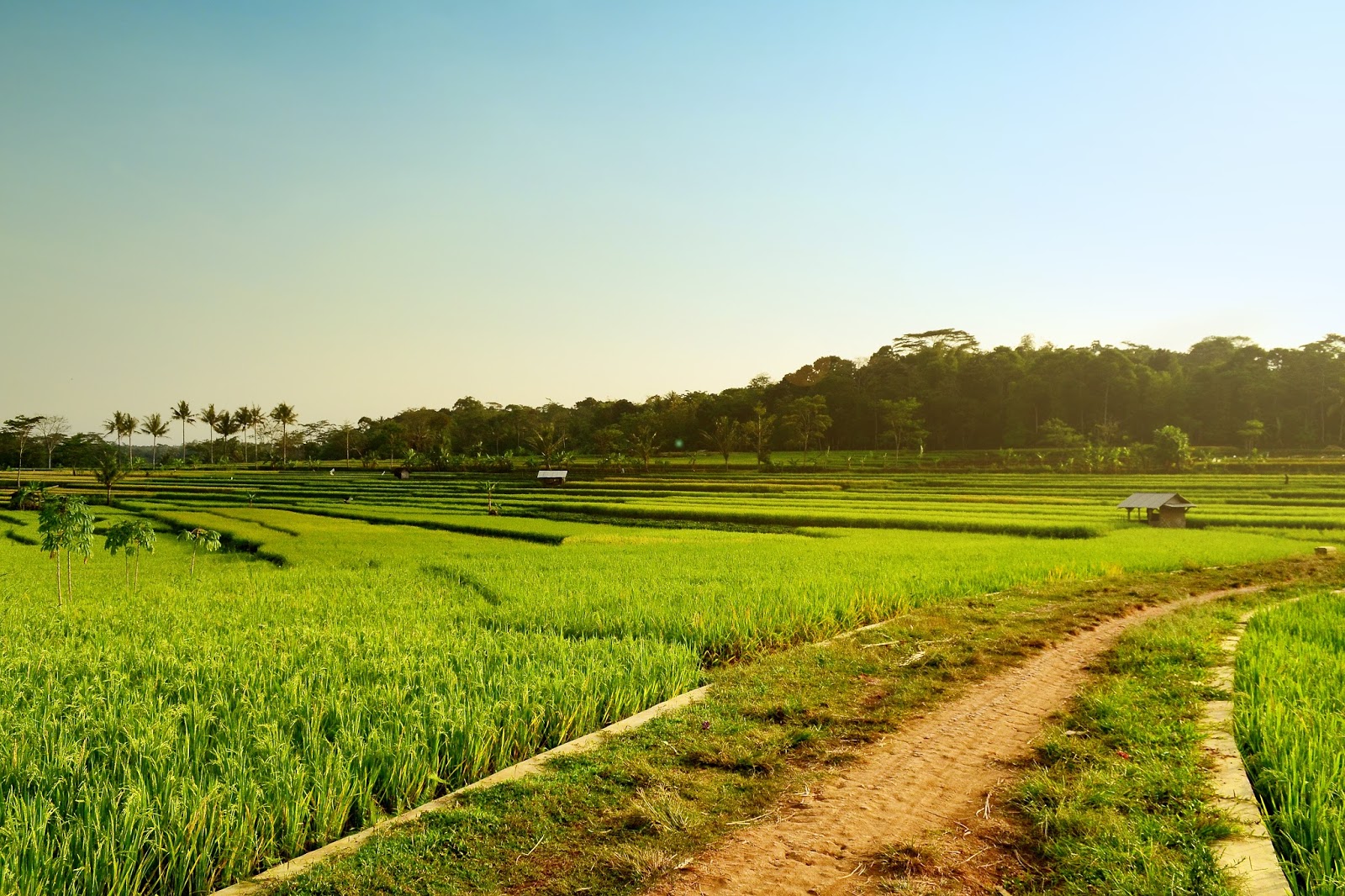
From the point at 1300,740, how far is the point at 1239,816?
45.8 inches

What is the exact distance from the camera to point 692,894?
3350mm

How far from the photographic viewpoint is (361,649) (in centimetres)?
715

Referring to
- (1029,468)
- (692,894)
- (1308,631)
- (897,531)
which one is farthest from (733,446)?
(692,894)

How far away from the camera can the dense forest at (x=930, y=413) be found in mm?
62656

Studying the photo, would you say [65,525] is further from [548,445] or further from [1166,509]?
[548,445]

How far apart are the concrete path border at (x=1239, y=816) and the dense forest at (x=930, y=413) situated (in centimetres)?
5860

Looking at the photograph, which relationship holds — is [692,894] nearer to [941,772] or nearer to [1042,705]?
[941,772]

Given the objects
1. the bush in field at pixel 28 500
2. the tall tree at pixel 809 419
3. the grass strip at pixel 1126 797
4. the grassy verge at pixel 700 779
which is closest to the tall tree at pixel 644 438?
the tall tree at pixel 809 419

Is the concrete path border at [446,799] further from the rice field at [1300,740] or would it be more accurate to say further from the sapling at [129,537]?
the sapling at [129,537]

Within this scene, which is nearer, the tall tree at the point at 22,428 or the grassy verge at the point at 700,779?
the grassy verge at the point at 700,779

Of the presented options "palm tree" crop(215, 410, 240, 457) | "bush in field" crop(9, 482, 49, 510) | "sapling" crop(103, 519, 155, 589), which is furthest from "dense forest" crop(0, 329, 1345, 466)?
"sapling" crop(103, 519, 155, 589)

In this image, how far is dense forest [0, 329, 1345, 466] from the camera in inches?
2467

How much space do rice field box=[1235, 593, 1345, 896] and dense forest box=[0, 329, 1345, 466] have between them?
187 ft

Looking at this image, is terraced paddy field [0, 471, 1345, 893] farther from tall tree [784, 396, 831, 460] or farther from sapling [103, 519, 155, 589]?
tall tree [784, 396, 831, 460]
